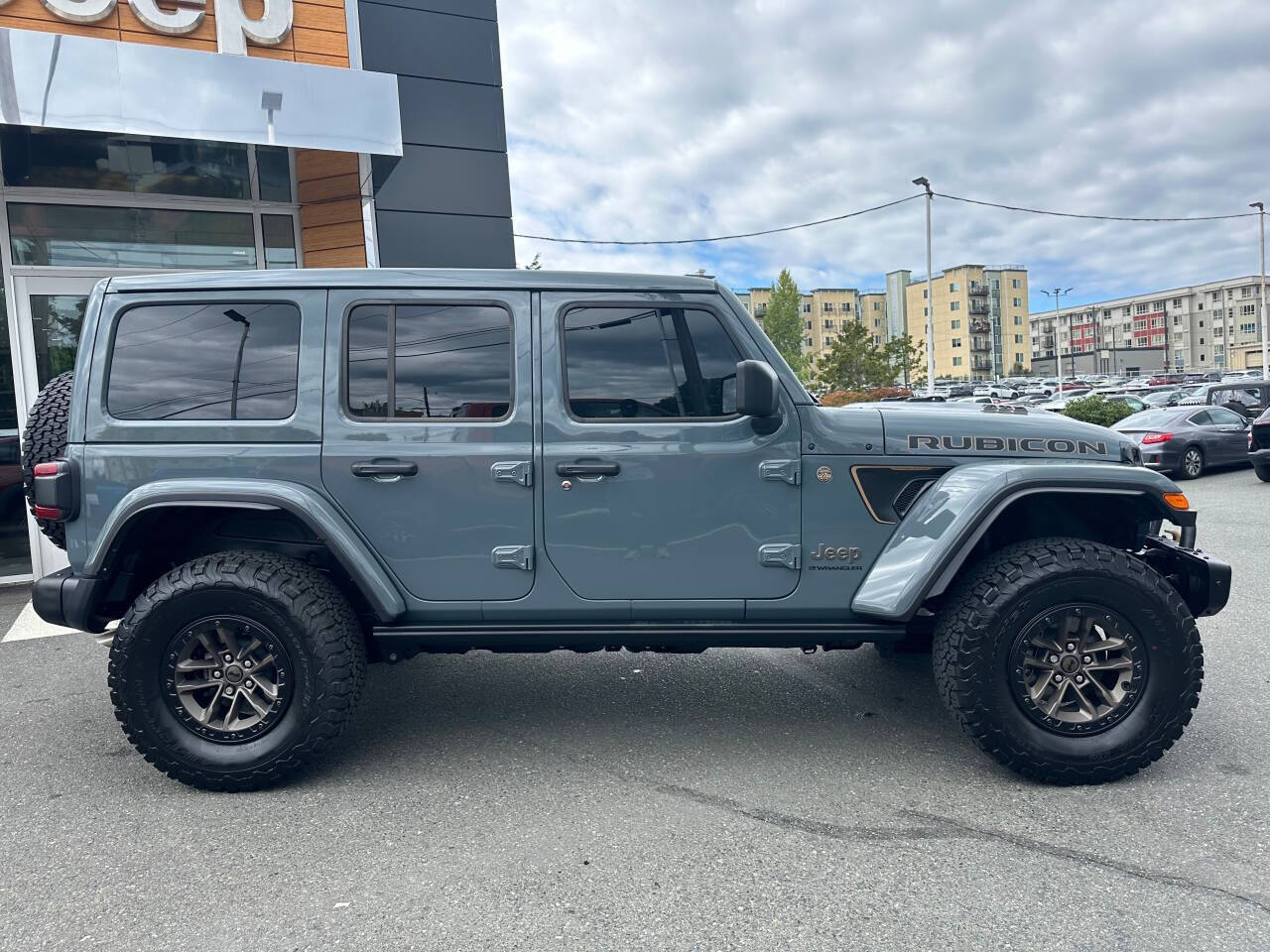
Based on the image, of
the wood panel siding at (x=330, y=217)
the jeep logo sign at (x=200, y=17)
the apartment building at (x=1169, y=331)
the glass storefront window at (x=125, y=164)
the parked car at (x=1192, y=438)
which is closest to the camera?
the jeep logo sign at (x=200, y=17)

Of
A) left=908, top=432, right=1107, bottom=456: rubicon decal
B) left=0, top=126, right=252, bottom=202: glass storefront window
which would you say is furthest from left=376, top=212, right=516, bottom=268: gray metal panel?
left=908, top=432, right=1107, bottom=456: rubicon decal

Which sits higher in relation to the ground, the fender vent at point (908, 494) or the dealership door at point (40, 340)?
the dealership door at point (40, 340)

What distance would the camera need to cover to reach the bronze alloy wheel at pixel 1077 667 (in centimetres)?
331

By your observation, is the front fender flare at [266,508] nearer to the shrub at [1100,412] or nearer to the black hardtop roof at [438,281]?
the black hardtop roof at [438,281]

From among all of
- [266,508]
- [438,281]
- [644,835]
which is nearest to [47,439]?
[266,508]

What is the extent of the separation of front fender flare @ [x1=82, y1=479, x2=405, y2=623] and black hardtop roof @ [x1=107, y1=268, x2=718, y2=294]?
83 centimetres

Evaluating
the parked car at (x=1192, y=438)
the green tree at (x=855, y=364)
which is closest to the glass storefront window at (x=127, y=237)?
the parked car at (x=1192, y=438)

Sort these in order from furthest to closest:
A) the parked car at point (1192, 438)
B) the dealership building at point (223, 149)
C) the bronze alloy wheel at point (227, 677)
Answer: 1. the parked car at point (1192, 438)
2. the dealership building at point (223, 149)
3. the bronze alloy wheel at point (227, 677)

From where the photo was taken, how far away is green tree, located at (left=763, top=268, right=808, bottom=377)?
5497cm

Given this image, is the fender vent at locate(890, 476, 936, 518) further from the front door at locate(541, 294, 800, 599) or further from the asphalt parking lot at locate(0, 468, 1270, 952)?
the asphalt parking lot at locate(0, 468, 1270, 952)

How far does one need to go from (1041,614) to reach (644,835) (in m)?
1.69

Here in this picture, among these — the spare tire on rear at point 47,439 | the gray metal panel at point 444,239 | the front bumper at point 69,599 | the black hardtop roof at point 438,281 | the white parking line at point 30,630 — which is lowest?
the white parking line at point 30,630

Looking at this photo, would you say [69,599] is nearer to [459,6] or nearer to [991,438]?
[991,438]

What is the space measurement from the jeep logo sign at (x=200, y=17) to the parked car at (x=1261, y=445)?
1345 centimetres
